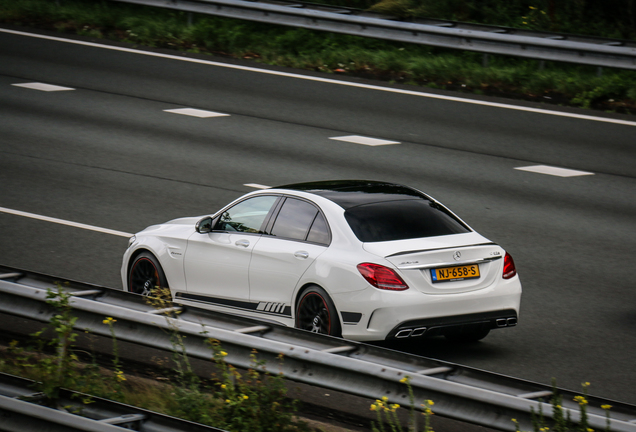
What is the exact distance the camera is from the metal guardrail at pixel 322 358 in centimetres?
569

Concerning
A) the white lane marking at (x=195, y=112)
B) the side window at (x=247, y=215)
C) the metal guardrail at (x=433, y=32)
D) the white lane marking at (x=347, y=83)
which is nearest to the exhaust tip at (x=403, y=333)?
the side window at (x=247, y=215)

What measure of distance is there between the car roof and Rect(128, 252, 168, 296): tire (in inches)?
67.5

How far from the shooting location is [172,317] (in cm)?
713

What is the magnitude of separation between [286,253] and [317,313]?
2.14 ft

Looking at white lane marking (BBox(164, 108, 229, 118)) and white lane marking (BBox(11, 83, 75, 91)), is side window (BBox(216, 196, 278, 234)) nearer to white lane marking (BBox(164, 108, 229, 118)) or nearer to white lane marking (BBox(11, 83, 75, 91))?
white lane marking (BBox(164, 108, 229, 118))

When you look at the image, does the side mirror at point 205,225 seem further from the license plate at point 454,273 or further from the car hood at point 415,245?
the license plate at point 454,273

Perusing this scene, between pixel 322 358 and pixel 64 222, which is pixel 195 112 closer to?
pixel 64 222

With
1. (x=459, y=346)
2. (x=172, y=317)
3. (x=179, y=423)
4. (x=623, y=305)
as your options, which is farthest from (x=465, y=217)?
(x=179, y=423)

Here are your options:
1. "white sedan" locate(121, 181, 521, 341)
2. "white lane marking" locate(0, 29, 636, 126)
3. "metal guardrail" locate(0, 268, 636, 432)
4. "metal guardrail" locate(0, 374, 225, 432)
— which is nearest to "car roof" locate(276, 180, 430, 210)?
"white sedan" locate(121, 181, 521, 341)

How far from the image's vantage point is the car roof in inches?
343

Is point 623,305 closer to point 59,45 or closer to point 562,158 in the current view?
point 562,158

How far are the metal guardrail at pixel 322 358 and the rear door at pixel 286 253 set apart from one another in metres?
1.45

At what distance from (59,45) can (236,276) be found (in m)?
A: 14.7

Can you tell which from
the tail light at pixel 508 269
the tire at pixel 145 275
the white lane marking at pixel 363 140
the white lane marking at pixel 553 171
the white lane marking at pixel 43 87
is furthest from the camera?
the white lane marking at pixel 43 87
